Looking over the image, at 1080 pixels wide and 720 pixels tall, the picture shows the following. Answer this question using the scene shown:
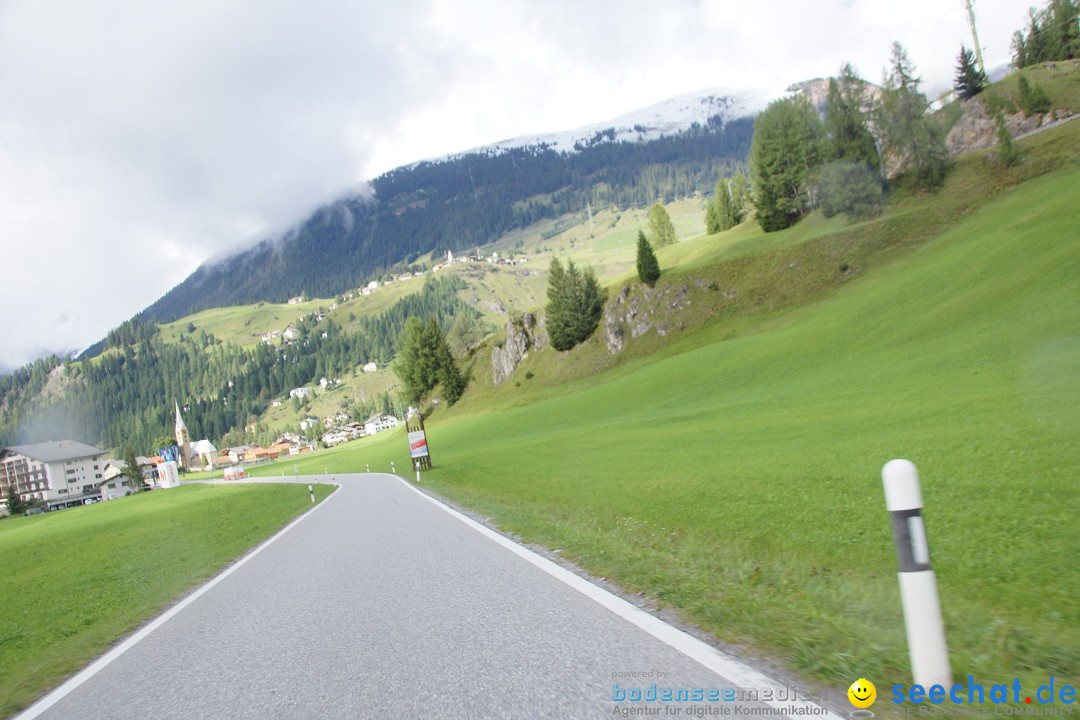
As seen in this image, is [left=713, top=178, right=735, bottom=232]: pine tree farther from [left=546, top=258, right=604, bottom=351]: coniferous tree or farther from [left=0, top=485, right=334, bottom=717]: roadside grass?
[left=0, top=485, right=334, bottom=717]: roadside grass

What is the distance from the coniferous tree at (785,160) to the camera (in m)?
86.2

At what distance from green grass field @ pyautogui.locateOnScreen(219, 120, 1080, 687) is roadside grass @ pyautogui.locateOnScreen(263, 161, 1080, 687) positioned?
5 centimetres

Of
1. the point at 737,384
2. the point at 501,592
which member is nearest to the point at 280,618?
the point at 501,592

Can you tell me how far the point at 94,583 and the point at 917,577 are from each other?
15.9 metres

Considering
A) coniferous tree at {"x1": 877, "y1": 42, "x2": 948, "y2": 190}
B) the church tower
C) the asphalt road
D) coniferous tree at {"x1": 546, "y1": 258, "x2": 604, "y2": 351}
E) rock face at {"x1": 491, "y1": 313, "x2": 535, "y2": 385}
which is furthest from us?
the church tower

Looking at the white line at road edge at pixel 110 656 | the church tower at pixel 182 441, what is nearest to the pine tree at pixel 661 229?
the white line at road edge at pixel 110 656

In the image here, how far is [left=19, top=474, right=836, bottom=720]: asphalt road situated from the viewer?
437 cm

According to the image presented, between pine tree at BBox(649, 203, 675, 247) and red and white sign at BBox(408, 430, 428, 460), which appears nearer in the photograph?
red and white sign at BBox(408, 430, 428, 460)

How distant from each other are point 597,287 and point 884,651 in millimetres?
93275

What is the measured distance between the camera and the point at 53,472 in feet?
421

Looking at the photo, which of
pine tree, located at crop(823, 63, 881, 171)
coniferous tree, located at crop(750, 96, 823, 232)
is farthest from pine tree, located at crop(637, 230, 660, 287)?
pine tree, located at crop(823, 63, 881, 171)

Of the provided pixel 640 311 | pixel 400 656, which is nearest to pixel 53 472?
pixel 640 311

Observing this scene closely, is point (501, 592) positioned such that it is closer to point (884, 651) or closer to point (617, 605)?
point (617, 605)

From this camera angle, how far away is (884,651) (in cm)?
461
